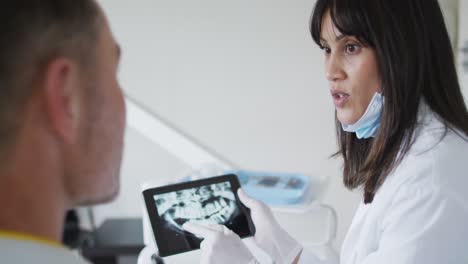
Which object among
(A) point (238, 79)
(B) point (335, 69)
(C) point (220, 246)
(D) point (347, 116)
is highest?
(B) point (335, 69)

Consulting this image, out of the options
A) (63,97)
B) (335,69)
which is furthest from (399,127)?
(63,97)

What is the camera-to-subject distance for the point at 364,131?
110 cm

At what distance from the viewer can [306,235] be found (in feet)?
4.42

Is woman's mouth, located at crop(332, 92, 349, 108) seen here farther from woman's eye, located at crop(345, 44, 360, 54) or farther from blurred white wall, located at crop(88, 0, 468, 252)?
blurred white wall, located at crop(88, 0, 468, 252)

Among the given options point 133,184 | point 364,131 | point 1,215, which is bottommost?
point 133,184

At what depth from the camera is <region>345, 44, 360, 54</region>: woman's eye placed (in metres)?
1.00

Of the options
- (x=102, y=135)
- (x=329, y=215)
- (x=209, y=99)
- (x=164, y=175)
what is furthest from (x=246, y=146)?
(x=102, y=135)

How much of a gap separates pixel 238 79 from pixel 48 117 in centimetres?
163

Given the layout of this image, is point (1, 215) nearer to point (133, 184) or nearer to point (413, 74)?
point (413, 74)

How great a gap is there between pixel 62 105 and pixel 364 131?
33.4 inches

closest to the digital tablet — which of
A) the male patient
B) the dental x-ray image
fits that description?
the dental x-ray image

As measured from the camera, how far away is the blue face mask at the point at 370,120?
3.31 ft

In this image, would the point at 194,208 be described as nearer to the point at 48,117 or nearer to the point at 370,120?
the point at 370,120

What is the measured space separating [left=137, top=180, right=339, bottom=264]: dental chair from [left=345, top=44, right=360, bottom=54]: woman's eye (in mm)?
526
